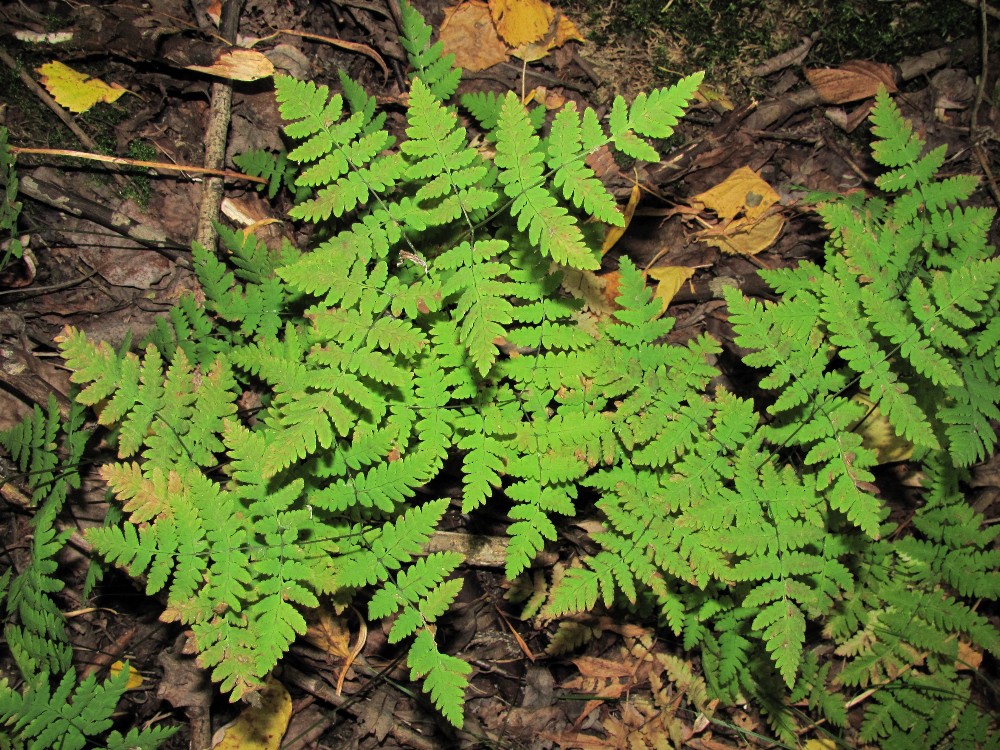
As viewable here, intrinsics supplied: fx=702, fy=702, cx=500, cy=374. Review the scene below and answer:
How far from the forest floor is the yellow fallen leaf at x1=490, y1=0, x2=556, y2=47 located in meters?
0.16

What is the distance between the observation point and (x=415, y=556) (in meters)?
4.11

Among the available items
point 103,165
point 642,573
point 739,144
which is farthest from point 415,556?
point 739,144

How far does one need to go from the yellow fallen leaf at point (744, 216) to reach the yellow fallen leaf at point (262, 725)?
382 cm

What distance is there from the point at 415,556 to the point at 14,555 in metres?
2.21

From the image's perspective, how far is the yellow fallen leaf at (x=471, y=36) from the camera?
14.5 feet

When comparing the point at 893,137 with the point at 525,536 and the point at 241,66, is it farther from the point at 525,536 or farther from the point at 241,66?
the point at 241,66

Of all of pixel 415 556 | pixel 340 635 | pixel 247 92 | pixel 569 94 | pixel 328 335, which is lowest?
pixel 340 635

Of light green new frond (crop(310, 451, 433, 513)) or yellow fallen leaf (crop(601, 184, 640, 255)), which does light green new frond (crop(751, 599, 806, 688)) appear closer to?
light green new frond (crop(310, 451, 433, 513))

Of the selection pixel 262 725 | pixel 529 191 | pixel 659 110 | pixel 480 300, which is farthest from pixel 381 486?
pixel 659 110

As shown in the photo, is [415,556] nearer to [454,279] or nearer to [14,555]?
[454,279]

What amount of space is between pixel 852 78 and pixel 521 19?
2217 mm

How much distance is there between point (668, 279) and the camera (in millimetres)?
4527

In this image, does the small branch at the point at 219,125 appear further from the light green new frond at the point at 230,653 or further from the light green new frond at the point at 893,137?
the light green new frond at the point at 893,137

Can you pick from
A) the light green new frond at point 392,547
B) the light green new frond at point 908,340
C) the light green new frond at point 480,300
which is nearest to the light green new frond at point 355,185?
the light green new frond at point 480,300
